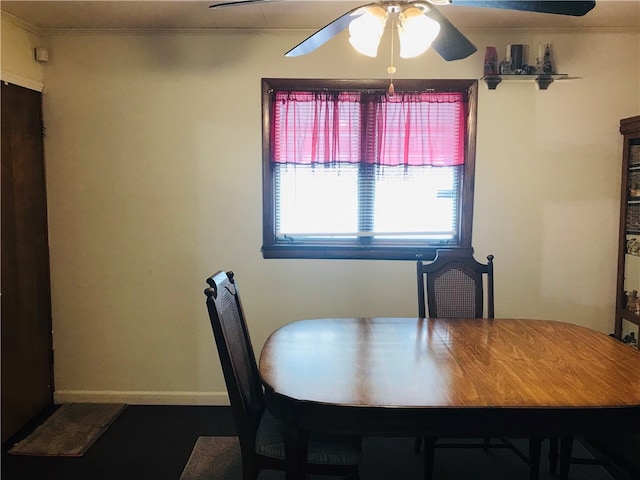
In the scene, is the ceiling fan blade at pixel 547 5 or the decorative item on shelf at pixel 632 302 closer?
the ceiling fan blade at pixel 547 5

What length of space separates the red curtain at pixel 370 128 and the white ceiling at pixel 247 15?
46 centimetres

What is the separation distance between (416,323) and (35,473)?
7.02ft

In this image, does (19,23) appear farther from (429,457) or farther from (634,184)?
(634,184)

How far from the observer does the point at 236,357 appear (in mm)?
1904

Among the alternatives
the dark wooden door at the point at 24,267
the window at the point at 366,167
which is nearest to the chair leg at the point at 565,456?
the window at the point at 366,167

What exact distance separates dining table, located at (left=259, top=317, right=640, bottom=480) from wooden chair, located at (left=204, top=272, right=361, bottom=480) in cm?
11

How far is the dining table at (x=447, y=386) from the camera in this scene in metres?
1.54

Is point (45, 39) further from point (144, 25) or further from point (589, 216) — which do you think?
point (589, 216)

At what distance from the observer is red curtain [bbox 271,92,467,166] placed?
311cm

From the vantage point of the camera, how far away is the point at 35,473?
2.44 metres

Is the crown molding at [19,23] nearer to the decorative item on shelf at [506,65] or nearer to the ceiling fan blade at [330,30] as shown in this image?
the ceiling fan blade at [330,30]

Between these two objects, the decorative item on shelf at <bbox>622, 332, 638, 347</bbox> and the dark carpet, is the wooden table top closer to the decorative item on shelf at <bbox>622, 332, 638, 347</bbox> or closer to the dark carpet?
the dark carpet

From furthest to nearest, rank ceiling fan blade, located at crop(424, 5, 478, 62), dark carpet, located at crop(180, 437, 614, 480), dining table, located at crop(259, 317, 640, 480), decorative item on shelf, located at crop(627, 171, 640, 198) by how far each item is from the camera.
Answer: decorative item on shelf, located at crop(627, 171, 640, 198) < dark carpet, located at crop(180, 437, 614, 480) < ceiling fan blade, located at crop(424, 5, 478, 62) < dining table, located at crop(259, 317, 640, 480)

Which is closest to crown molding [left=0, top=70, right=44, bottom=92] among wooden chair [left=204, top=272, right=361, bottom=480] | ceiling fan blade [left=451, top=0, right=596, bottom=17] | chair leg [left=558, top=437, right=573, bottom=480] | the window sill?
the window sill
